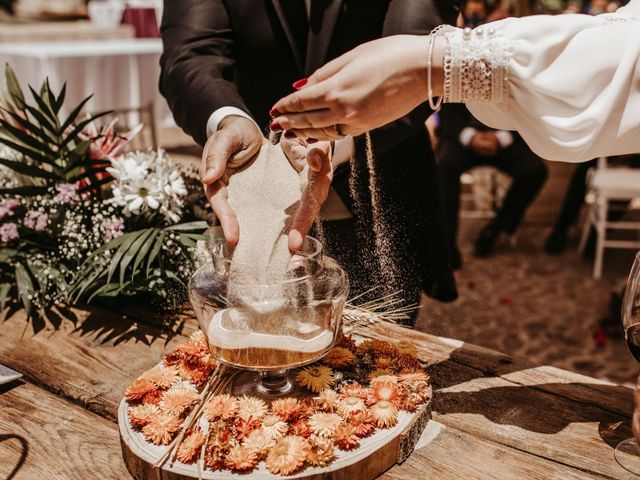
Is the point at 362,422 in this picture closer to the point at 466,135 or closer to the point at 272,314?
the point at 272,314

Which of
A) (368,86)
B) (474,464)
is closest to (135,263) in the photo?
(368,86)

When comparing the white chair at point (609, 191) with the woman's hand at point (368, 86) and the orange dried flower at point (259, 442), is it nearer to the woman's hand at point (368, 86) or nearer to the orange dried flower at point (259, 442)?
the woman's hand at point (368, 86)

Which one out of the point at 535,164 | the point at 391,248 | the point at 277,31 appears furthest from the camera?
the point at 535,164

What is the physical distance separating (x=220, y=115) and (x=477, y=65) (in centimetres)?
68

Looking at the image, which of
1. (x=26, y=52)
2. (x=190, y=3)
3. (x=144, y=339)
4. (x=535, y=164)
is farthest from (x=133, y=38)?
(x=144, y=339)

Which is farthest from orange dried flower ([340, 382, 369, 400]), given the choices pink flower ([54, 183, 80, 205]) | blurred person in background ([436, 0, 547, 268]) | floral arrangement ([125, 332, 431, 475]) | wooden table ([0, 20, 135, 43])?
wooden table ([0, 20, 135, 43])

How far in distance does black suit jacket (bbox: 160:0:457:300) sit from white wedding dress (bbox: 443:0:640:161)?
0.64 m

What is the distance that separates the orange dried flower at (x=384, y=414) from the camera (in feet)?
3.26

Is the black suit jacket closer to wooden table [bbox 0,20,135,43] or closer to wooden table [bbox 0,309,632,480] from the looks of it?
wooden table [bbox 0,309,632,480]

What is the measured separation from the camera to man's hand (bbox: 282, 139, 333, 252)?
108 cm

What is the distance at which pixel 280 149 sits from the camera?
3.80ft

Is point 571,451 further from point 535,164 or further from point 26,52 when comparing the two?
point 26,52

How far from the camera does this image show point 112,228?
1538 millimetres

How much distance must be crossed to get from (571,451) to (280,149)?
70 cm
